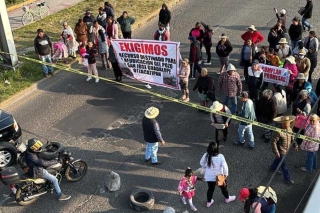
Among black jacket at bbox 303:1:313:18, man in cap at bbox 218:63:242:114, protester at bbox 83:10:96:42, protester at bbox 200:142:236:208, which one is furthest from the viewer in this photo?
black jacket at bbox 303:1:313:18

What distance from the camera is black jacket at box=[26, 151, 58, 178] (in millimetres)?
9289

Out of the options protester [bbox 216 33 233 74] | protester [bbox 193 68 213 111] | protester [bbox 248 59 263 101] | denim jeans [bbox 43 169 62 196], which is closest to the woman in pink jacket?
protester [bbox 248 59 263 101]

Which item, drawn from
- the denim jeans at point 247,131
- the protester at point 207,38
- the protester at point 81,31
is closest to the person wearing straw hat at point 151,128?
the denim jeans at point 247,131

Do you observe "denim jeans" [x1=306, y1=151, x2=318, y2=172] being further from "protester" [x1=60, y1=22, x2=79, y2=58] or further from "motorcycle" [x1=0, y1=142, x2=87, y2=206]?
"protester" [x1=60, y1=22, x2=79, y2=58]

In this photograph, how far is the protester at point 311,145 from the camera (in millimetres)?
9430

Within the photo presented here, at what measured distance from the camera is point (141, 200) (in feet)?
31.7

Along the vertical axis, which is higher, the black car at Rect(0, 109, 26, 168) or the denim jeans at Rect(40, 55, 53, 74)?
the denim jeans at Rect(40, 55, 53, 74)

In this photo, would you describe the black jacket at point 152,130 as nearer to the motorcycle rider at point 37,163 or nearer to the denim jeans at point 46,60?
the motorcycle rider at point 37,163

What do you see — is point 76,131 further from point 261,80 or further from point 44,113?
point 261,80

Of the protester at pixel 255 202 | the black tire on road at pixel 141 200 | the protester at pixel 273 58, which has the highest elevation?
the protester at pixel 273 58

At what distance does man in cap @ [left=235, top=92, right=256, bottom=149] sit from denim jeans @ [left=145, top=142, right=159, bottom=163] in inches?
82.1

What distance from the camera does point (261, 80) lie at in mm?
11938

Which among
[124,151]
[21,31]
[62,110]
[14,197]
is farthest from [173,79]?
[21,31]

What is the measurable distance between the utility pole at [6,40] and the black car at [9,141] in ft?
13.3
